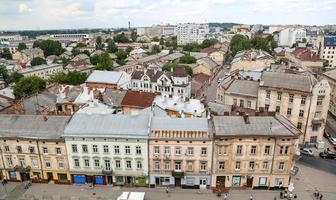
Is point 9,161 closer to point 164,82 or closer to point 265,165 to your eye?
point 265,165

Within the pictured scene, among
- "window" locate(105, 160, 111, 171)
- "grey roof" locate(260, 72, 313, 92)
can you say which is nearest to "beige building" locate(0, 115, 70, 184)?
"window" locate(105, 160, 111, 171)

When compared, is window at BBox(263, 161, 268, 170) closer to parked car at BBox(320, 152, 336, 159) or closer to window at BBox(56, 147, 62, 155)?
parked car at BBox(320, 152, 336, 159)

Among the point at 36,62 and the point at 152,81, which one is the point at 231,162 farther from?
the point at 36,62

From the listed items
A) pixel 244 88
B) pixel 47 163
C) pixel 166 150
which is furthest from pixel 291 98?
pixel 47 163

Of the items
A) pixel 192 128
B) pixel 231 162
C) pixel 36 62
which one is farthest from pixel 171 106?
pixel 36 62

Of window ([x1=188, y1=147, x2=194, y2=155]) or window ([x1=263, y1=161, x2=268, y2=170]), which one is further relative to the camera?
window ([x1=263, y1=161, x2=268, y2=170])

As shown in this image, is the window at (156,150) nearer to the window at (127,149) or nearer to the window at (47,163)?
the window at (127,149)
